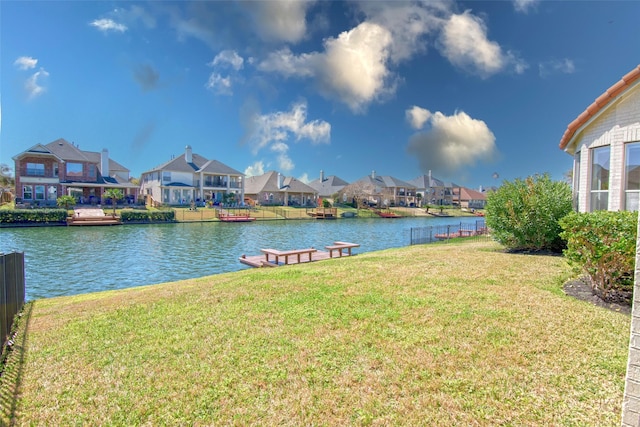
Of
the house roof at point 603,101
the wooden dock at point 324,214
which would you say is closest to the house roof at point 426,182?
the wooden dock at point 324,214

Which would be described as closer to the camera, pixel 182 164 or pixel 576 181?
pixel 576 181

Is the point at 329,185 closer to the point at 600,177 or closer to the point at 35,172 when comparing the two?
the point at 35,172

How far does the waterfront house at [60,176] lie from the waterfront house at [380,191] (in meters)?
42.2

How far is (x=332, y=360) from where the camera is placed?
14.7 feet

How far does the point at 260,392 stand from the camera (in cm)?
387

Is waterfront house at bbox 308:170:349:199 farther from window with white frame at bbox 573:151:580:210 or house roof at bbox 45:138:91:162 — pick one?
window with white frame at bbox 573:151:580:210

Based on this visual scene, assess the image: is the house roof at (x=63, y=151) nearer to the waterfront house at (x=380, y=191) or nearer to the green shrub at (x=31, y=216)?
the green shrub at (x=31, y=216)

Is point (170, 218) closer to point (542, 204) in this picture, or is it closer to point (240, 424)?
point (542, 204)

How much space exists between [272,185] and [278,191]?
2069mm

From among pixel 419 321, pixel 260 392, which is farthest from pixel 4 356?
pixel 419 321

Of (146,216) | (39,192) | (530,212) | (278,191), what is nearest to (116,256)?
(530,212)

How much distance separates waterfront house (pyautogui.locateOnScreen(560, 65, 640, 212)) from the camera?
881 centimetres

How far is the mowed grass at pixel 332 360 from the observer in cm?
355

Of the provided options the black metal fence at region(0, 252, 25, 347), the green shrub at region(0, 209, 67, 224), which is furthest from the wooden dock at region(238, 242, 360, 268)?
the green shrub at region(0, 209, 67, 224)
